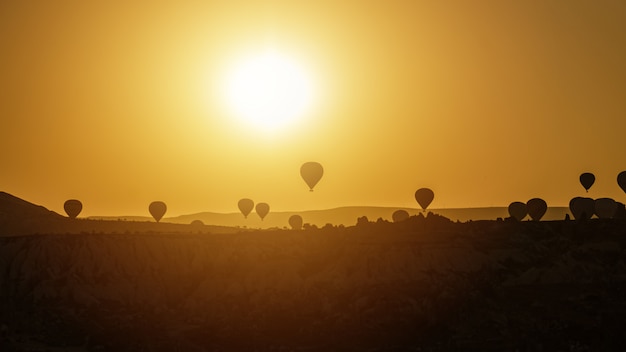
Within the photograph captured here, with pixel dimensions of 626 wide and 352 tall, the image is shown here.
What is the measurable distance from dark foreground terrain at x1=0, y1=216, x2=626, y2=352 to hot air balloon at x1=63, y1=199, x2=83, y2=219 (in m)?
86.6

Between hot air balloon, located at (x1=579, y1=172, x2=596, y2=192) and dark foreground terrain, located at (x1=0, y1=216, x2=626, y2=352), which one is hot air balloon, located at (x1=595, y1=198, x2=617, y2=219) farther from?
dark foreground terrain, located at (x1=0, y1=216, x2=626, y2=352)

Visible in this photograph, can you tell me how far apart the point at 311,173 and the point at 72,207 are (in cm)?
5093

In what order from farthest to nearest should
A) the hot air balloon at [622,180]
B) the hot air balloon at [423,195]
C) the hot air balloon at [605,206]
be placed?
the hot air balloon at [605,206] < the hot air balloon at [622,180] < the hot air balloon at [423,195]

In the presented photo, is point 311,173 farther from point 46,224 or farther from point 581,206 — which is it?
point 581,206

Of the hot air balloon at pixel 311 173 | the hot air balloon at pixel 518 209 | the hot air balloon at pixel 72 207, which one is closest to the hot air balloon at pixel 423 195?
the hot air balloon at pixel 311 173

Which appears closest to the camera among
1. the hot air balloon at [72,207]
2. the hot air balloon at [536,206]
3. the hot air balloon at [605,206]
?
the hot air balloon at [536,206]

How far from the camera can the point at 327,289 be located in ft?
278

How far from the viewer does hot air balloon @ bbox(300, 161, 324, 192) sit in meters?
154

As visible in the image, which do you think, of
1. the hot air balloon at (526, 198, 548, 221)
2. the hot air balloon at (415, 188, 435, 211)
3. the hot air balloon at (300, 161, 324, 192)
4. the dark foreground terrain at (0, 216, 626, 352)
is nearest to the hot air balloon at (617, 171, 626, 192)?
the hot air balloon at (526, 198, 548, 221)

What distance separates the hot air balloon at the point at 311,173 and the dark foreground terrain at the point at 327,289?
5670 cm

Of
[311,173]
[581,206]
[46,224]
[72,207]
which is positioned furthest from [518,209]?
[46,224]

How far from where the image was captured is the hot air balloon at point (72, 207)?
176 meters

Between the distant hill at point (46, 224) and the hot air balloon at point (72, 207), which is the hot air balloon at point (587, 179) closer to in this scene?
the distant hill at point (46, 224)

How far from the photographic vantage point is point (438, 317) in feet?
261
